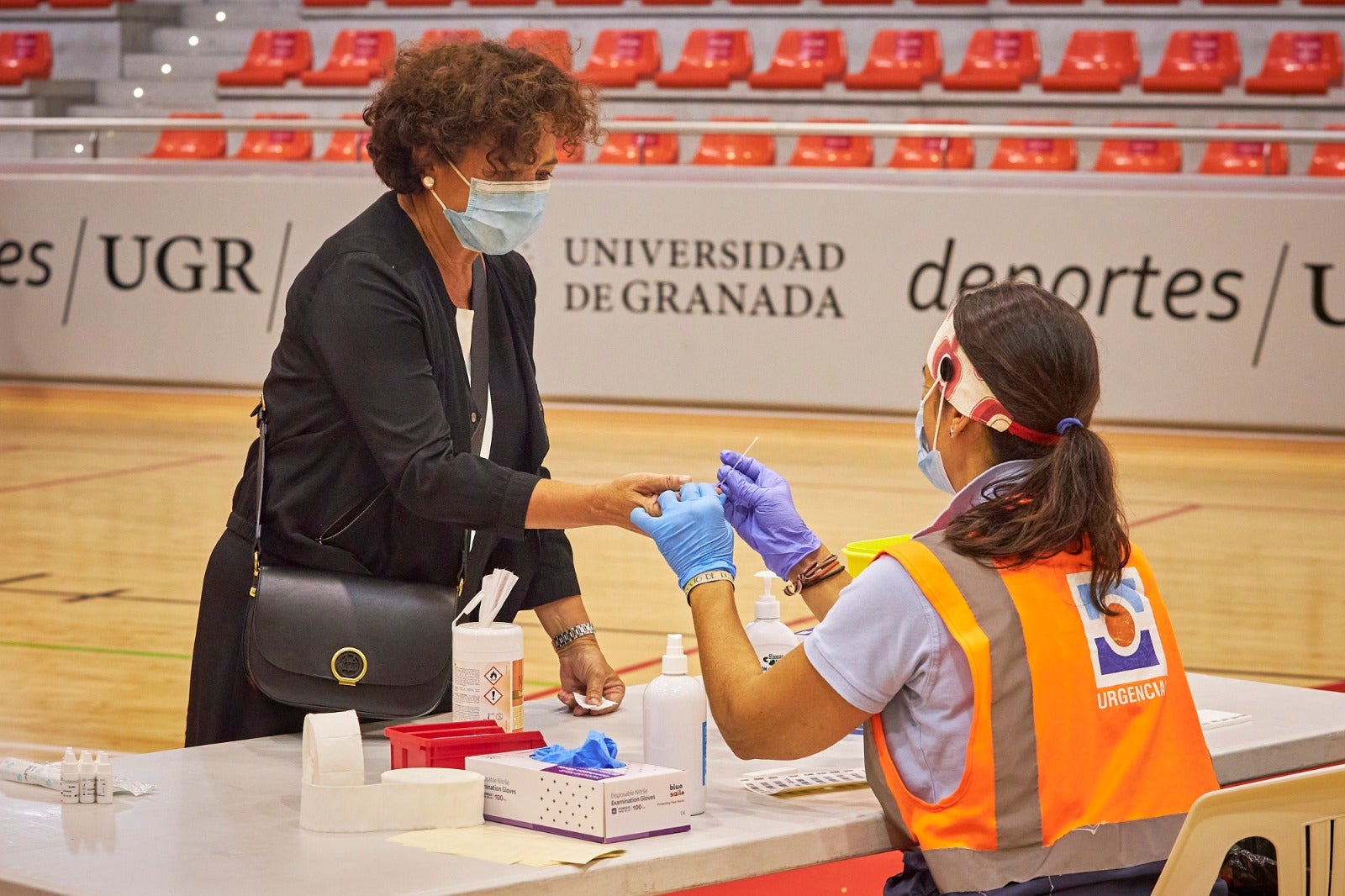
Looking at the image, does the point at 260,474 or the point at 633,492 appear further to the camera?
the point at 260,474

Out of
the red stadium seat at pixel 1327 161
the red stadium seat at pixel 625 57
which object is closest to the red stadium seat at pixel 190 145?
the red stadium seat at pixel 625 57

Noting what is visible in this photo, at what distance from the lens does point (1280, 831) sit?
5.93 feet

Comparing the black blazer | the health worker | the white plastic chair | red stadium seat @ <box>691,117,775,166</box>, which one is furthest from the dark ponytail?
red stadium seat @ <box>691,117,775,166</box>

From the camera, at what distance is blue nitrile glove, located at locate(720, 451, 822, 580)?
7.85 ft

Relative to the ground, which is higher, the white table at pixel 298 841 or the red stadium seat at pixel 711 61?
the white table at pixel 298 841

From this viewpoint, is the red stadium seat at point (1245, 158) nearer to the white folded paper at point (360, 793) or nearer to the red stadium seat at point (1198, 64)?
the red stadium seat at point (1198, 64)

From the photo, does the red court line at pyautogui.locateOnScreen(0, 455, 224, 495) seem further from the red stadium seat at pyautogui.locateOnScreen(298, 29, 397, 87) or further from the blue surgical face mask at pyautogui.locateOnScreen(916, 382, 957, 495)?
the blue surgical face mask at pyautogui.locateOnScreen(916, 382, 957, 495)

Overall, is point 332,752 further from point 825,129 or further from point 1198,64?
point 1198,64

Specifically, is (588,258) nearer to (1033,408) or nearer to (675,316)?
(675,316)

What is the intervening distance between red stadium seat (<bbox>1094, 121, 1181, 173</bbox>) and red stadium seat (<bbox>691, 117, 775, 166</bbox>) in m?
1.94

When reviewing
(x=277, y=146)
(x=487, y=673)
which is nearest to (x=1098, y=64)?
(x=277, y=146)

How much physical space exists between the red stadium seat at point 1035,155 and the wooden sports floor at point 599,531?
5.12 feet

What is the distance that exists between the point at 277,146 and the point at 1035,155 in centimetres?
454

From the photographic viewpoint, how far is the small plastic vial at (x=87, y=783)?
6.64ft
